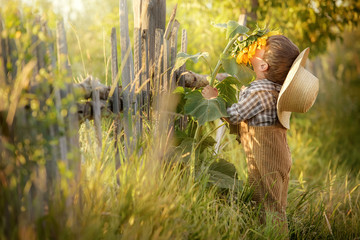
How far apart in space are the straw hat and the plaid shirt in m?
0.07

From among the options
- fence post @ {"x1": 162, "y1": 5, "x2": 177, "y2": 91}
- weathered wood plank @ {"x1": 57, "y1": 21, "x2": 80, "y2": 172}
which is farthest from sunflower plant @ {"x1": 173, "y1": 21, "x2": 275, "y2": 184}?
weathered wood plank @ {"x1": 57, "y1": 21, "x2": 80, "y2": 172}

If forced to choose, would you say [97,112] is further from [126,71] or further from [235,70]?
[235,70]

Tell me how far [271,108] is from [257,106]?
0.35ft

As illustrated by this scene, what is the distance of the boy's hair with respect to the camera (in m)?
2.60

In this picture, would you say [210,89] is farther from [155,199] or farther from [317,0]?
[317,0]

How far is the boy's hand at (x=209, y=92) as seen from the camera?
2.59 m

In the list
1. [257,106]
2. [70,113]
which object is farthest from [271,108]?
[70,113]

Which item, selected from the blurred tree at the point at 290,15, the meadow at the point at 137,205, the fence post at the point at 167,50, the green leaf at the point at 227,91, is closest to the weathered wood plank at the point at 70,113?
the meadow at the point at 137,205

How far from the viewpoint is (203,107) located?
2.47m

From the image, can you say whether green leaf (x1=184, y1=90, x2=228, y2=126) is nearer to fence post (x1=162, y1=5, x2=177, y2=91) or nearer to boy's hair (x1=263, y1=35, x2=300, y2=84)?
fence post (x1=162, y1=5, x2=177, y2=91)

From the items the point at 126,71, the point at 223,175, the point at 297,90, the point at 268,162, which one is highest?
the point at 126,71

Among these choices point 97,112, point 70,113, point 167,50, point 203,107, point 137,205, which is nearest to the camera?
point 70,113

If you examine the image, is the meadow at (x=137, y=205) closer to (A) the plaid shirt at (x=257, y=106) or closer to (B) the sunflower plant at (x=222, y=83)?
(B) the sunflower plant at (x=222, y=83)

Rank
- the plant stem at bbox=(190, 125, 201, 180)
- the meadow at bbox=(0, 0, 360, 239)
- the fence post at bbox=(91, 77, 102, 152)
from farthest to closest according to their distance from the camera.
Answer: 1. the plant stem at bbox=(190, 125, 201, 180)
2. the fence post at bbox=(91, 77, 102, 152)
3. the meadow at bbox=(0, 0, 360, 239)
